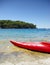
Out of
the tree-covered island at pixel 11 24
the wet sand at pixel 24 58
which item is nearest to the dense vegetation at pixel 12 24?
the tree-covered island at pixel 11 24

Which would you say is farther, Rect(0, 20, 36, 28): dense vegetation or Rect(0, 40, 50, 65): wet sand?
Rect(0, 20, 36, 28): dense vegetation

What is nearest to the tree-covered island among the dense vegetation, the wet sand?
the dense vegetation

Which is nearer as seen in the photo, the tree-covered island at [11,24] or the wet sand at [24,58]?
the wet sand at [24,58]

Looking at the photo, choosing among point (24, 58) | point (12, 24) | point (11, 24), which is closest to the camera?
point (24, 58)

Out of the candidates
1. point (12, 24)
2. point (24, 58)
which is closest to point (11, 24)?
point (12, 24)

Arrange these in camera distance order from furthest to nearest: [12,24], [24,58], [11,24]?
[12,24] < [11,24] < [24,58]

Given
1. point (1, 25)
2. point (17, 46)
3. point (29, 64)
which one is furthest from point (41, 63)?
point (1, 25)

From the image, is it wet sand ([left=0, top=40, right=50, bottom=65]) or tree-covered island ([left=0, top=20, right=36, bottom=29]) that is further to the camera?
tree-covered island ([left=0, top=20, right=36, bottom=29])

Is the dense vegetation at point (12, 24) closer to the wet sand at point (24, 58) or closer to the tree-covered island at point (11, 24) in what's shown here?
the tree-covered island at point (11, 24)

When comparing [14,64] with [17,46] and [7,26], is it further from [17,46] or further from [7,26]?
[7,26]

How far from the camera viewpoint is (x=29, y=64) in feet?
13.8

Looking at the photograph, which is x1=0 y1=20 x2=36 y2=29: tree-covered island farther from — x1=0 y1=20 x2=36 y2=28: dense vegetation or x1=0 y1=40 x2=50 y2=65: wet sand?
x1=0 y1=40 x2=50 y2=65: wet sand

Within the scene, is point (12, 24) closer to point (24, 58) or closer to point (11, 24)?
point (11, 24)

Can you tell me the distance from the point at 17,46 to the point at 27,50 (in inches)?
28.6
